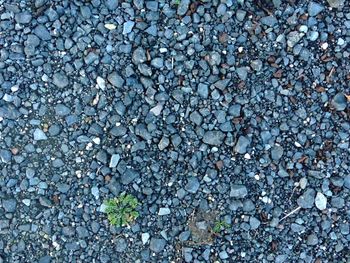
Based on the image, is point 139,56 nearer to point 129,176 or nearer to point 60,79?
point 60,79

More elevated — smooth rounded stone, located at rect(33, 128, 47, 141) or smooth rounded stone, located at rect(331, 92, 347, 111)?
smooth rounded stone, located at rect(331, 92, 347, 111)

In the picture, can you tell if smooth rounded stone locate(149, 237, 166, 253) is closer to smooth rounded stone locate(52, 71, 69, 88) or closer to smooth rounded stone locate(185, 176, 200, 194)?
smooth rounded stone locate(185, 176, 200, 194)

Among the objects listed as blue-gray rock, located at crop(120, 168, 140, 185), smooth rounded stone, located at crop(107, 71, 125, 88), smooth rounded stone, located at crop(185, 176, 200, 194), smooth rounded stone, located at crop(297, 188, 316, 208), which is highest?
smooth rounded stone, located at crop(107, 71, 125, 88)

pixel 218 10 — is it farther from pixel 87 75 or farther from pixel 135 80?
pixel 87 75

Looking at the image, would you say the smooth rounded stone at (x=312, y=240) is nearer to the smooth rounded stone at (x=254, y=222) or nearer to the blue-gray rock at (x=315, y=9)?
the smooth rounded stone at (x=254, y=222)

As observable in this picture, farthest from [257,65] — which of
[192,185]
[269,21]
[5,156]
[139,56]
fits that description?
[5,156]

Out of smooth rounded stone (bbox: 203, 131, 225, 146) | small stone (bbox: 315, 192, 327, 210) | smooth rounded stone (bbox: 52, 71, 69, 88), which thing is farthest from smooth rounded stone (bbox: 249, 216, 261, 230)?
smooth rounded stone (bbox: 52, 71, 69, 88)

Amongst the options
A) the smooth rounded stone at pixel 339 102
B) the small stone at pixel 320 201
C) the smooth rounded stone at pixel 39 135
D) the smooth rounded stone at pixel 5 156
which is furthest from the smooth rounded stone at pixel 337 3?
the smooth rounded stone at pixel 5 156
